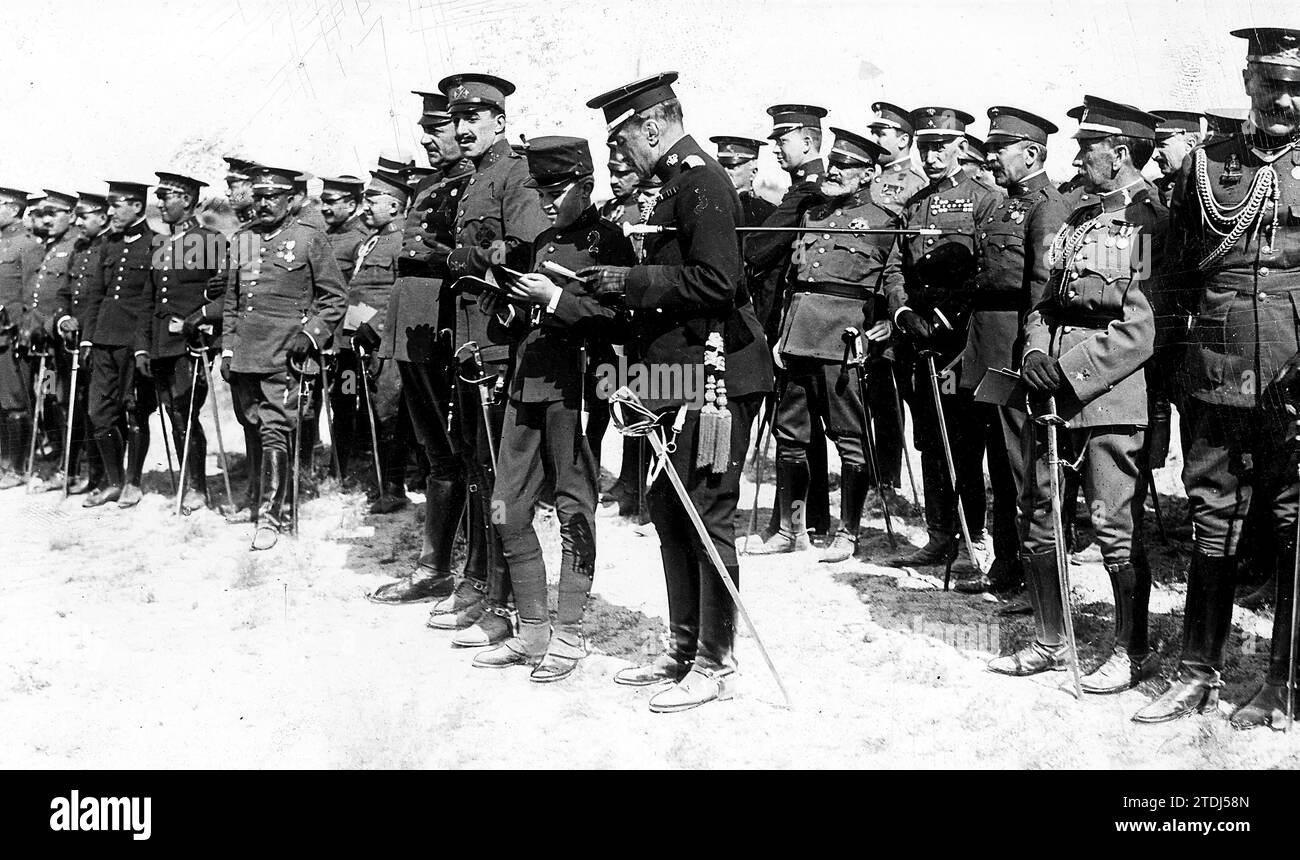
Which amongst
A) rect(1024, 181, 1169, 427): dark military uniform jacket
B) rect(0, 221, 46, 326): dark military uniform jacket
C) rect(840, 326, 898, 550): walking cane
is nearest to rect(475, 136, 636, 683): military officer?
rect(1024, 181, 1169, 427): dark military uniform jacket

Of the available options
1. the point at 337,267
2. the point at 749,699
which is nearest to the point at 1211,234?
the point at 749,699

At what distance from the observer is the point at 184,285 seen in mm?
9406

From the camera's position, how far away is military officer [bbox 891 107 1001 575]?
715 cm

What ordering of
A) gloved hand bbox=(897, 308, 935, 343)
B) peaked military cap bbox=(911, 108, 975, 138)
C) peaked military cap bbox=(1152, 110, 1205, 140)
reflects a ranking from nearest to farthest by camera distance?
gloved hand bbox=(897, 308, 935, 343) → peaked military cap bbox=(911, 108, 975, 138) → peaked military cap bbox=(1152, 110, 1205, 140)

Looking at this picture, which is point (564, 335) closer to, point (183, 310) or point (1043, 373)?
point (1043, 373)

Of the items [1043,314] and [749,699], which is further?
[1043,314]

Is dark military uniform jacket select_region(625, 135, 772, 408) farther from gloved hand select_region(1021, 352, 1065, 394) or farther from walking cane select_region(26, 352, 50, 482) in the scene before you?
walking cane select_region(26, 352, 50, 482)

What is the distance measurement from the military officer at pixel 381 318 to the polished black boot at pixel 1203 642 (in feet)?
19.0

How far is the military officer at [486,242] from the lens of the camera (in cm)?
610

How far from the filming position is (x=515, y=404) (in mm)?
5758

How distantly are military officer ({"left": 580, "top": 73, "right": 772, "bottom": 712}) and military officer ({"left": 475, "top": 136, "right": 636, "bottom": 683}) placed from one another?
1.45 ft

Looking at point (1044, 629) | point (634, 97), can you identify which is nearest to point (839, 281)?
point (1044, 629)

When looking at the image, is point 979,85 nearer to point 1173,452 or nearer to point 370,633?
point 1173,452
